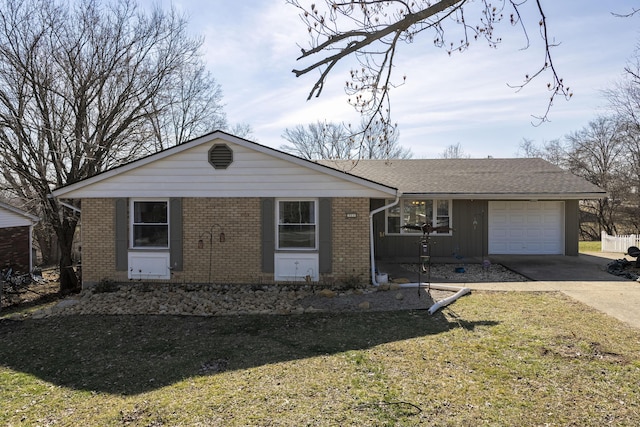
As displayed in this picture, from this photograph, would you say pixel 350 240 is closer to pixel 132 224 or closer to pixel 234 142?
pixel 234 142

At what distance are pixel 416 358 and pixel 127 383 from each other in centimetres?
365

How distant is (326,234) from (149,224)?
4.48m

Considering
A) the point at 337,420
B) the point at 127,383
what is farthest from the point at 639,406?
the point at 127,383

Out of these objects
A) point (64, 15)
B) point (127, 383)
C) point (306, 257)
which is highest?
point (64, 15)

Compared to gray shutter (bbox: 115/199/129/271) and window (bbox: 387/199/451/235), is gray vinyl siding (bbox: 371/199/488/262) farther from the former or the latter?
gray shutter (bbox: 115/199/129/271)

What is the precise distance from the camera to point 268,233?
33.2 ft

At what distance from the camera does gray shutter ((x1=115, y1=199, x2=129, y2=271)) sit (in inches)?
402

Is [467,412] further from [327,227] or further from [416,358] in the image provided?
[327,227]

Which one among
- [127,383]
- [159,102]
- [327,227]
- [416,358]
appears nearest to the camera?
[127,383]

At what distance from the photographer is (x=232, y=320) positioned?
7707mm

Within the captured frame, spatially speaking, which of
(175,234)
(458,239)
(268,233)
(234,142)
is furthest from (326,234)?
(458,239)

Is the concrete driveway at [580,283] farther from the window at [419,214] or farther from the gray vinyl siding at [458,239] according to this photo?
the window at [419,214]

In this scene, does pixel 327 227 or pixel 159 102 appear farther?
pixel 159 102

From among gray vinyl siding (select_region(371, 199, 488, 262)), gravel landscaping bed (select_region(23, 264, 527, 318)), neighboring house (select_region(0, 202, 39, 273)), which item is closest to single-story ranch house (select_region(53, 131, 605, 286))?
gravel landscaping bed (select_region(23, 264, 527, 318))
